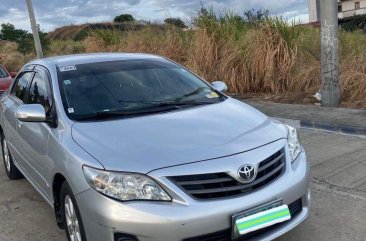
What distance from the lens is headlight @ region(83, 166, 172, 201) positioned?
3.06 metres

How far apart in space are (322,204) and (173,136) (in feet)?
6.06

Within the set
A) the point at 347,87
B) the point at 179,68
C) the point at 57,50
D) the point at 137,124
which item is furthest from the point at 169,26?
the point at 57,50

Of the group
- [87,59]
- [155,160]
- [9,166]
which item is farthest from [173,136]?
[9,166]

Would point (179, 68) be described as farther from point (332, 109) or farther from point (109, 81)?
point (332, 109)

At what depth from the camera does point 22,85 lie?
554 centimetres

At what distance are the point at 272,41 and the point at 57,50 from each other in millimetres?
20442

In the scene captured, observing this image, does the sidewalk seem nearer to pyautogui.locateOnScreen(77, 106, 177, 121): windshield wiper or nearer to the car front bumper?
pyautogui.locateOnScreen(77, 106, 177, 121): windshield wiper

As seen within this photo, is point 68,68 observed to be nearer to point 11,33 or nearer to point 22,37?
point 22,37

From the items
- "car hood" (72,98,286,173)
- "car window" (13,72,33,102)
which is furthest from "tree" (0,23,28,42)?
"car hood" (72,98,286,173)

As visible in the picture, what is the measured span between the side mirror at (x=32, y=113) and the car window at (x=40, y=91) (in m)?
0.18

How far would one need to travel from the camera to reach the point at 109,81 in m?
Result: 4.48

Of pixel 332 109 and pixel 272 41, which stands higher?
pixel 272 41

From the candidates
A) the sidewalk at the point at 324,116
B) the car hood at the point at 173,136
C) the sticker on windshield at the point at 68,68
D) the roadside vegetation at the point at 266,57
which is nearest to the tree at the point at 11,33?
the roadside vegetation at the point at 266,57

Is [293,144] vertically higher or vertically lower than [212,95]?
lower
